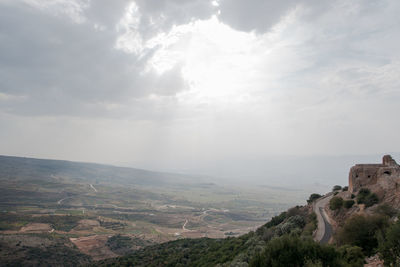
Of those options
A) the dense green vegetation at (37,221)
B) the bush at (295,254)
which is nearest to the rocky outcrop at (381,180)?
the bush at (295,254)

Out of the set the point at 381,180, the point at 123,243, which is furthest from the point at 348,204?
the point at 123,243

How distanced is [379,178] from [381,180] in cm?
81

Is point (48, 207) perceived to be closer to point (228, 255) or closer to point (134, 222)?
point (134, 222)

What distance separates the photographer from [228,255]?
30.5 m

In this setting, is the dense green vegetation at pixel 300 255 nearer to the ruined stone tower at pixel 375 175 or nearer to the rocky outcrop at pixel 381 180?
the rocky outcrop at pixel 381 180

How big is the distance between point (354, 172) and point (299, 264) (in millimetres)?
20165

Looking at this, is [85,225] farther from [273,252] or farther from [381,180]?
[381,180]

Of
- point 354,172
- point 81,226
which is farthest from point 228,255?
point 81,226

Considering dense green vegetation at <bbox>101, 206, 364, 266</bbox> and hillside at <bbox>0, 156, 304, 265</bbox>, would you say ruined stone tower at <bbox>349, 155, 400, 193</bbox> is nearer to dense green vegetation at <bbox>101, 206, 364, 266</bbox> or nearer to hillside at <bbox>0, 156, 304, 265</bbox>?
dense green vegetation at <bbox>101, 206, 364, 266</bbox>

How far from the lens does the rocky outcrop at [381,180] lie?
22634 mm

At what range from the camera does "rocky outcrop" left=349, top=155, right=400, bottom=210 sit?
891 inches

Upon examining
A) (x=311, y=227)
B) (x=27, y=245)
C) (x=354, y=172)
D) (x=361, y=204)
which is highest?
(x=354, y=172)

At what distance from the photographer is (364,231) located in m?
18.2

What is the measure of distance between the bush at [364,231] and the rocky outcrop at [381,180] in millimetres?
4657
